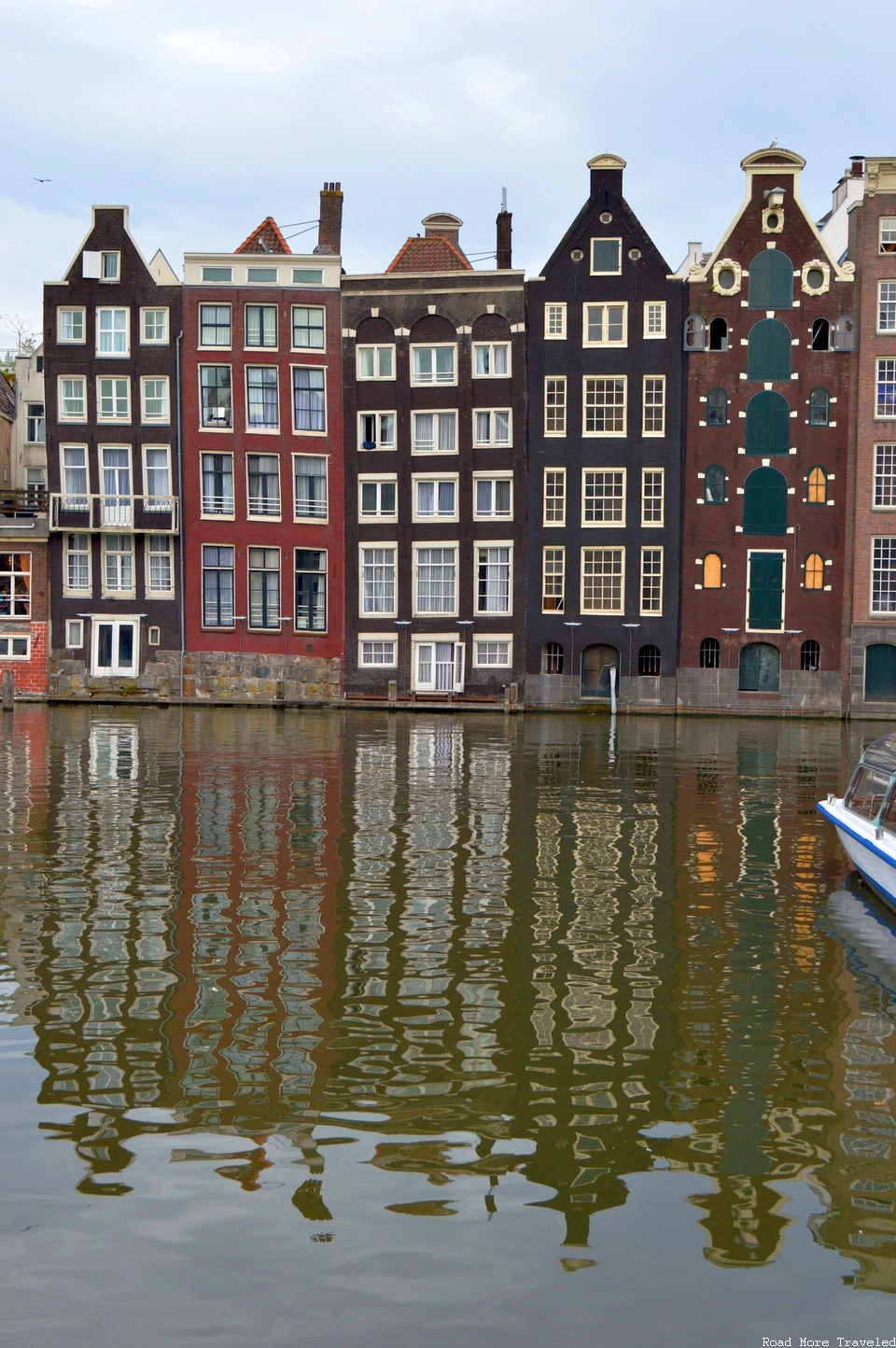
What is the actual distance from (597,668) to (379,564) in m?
11.0

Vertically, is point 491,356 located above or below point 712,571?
above

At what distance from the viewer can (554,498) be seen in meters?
58.3

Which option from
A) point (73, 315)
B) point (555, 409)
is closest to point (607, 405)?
point (555, 409)

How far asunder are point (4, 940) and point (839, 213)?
59375 mm

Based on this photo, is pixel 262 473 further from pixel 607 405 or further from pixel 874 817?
pixel 874 817

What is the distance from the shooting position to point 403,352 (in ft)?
194

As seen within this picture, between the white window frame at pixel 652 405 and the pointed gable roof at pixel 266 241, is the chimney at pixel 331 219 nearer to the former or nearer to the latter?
the pointed gable roof at pixel 266 241

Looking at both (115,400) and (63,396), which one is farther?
(63,396)

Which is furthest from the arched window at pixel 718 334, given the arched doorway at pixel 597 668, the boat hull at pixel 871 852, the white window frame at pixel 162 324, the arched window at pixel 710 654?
the boat hull at pixel 871 852

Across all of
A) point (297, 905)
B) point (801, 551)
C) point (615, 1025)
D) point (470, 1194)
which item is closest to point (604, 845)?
point (297, 905)

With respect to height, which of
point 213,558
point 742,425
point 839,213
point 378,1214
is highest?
point 839,213

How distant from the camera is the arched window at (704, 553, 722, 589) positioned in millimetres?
57531

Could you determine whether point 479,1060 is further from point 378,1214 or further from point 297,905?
point 297,905

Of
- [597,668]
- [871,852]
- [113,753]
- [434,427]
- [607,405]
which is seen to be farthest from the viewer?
[434,427]
